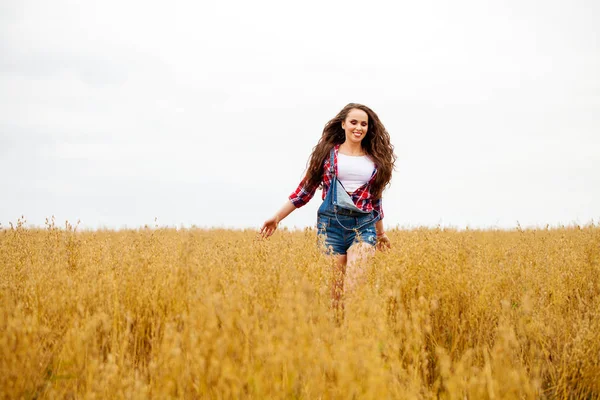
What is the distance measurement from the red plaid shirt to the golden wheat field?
1.84ft

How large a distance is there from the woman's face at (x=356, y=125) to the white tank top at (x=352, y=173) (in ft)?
0.76

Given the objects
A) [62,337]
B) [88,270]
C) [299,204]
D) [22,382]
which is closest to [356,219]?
[299,204]

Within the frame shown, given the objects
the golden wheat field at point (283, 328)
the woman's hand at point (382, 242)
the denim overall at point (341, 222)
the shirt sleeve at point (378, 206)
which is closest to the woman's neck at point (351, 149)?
the denim overall at point (341, 222)

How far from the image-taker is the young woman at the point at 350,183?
4219mm

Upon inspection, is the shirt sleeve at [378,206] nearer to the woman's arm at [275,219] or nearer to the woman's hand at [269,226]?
the woman's arm at [275,219]

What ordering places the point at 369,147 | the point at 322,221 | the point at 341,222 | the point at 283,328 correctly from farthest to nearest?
the point at 369,147
the point at 322,221
the point at 341,222
the point at 283,328

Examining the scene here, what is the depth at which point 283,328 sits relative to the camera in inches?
75.8

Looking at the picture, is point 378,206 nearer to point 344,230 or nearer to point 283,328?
point 344,230

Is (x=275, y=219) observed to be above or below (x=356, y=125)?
below

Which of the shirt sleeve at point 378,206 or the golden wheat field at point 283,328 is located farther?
the shirt sleeve at point 378,206

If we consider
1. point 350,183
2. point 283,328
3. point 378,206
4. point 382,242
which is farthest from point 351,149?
point 283,328

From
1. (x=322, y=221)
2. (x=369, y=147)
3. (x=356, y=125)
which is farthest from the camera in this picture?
(x=369, y=147)

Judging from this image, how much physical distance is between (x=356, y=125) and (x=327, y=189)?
64 centimetres

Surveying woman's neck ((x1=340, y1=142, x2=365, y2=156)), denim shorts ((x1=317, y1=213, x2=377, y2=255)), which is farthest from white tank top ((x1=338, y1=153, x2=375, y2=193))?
denim shorts ((x1=317, y1=213, x2=377, y2=255))
